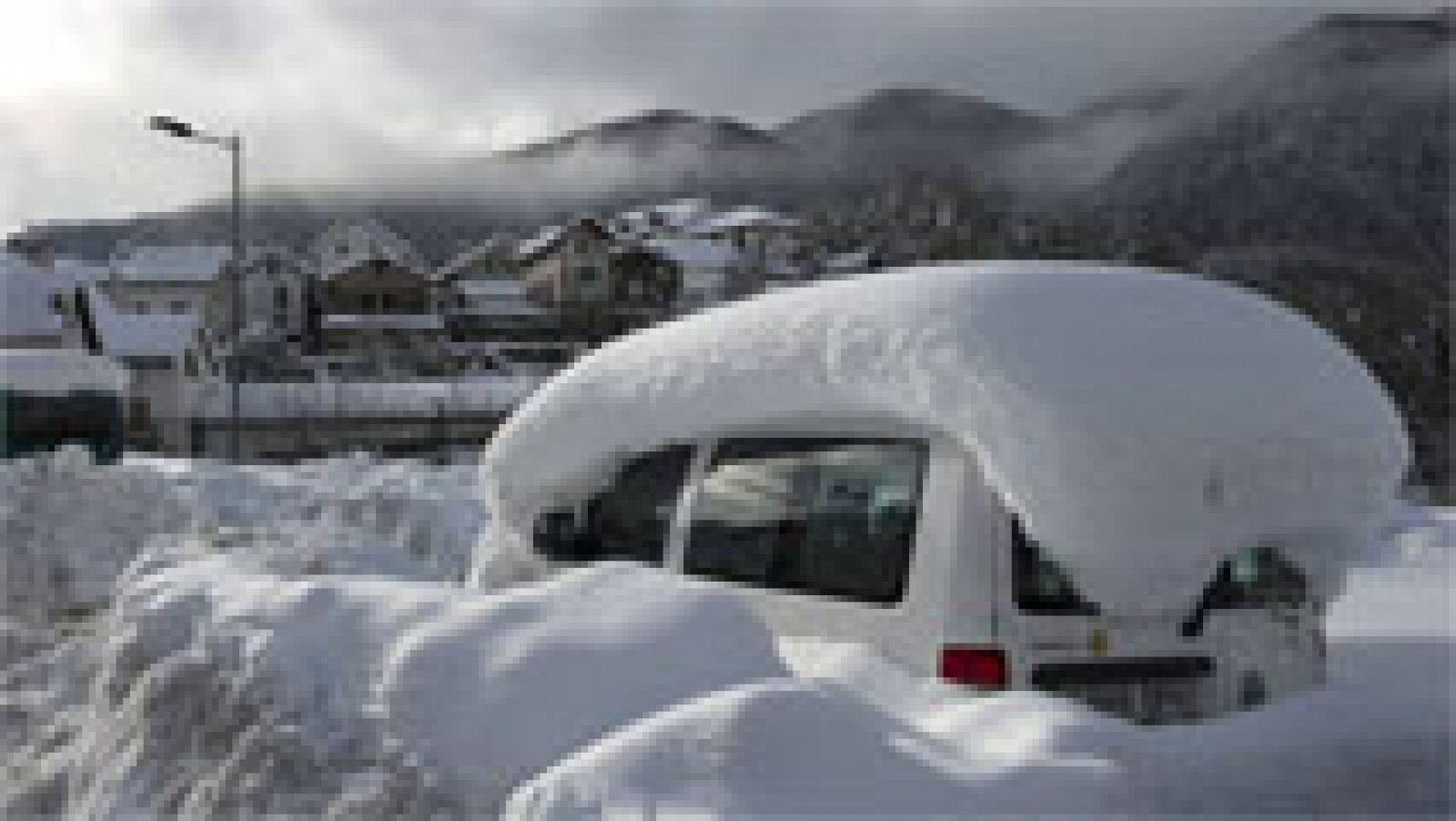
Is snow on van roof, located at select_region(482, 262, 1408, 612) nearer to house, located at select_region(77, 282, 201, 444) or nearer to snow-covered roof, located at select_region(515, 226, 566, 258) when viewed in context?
house, located at select_region(77, 282, 201, 444)

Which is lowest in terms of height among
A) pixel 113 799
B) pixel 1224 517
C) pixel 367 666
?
pixel 113 799

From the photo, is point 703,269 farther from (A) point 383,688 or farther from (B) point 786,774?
(B) point 786,774

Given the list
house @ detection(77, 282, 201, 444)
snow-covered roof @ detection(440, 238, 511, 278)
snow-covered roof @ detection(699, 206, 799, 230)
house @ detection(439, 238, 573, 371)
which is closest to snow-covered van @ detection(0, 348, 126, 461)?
house @ detection(77, 282, 201, 444)

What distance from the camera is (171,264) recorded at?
9488 centimetres

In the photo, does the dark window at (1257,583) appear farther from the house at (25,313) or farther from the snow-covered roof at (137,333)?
the snow-covered roof at (137,333)

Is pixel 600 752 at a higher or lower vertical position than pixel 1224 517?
lower

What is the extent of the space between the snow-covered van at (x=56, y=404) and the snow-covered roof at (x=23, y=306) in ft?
125

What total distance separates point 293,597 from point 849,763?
2656 mm

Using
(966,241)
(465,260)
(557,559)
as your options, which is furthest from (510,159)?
(557,559)

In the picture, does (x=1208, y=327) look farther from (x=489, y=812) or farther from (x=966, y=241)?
(x=966, y=241)

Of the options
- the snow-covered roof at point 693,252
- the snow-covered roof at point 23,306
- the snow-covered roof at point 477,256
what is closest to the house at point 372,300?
the snow-covered roof at point 477,256

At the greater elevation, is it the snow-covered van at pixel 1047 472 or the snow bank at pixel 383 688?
the snow-covered van at pixel 1047 472

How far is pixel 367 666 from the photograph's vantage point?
5.40m

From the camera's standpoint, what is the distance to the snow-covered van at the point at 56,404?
Answer: 2442 centimetres
